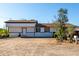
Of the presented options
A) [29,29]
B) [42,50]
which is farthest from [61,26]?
[42,50]

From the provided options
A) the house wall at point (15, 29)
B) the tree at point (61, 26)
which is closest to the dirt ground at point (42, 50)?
the tree at point (61, 26)

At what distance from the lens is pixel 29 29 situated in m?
9.92

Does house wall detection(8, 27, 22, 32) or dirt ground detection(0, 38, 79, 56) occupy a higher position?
house wall detection(8, 27, 22, 32)

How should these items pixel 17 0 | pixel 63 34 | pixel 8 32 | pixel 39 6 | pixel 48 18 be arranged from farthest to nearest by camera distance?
pixel 63 34 < pixel 8 32 < pixel 48 18 < pixel 39 6 < pixel 17 0

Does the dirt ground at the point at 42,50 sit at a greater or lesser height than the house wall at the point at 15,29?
lesser

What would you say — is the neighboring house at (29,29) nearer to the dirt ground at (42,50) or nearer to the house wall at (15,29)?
the house wall at (15,29)

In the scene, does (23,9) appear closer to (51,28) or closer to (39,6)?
(39,6)

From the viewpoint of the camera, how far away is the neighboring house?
8.29 metres

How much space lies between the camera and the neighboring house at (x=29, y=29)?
829 centimetres

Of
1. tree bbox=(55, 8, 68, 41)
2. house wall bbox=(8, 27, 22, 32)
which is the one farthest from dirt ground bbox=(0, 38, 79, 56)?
house wall bbox=(8, 27, 22, 32)

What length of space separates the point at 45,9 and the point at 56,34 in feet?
5.72

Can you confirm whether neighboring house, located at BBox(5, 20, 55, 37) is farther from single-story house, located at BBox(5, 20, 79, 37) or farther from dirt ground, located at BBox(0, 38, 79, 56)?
dirt ground, located at BBox(0, 38, 79, 56)

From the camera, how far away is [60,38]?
8.41 meters

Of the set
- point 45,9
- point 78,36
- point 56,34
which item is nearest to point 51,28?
point 56,34
